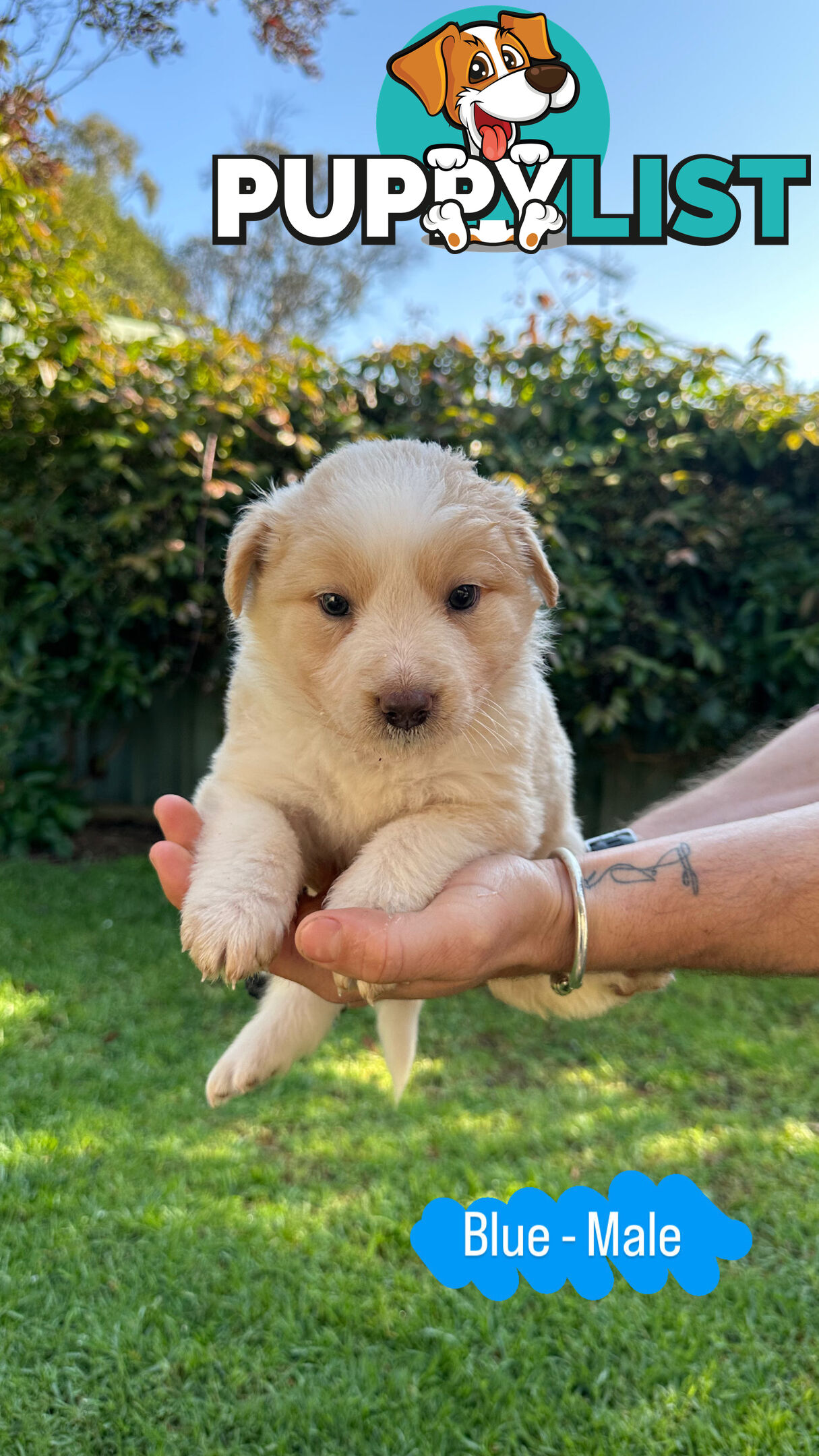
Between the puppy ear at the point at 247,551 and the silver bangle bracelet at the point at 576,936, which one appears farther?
the puppy ear at the point at 247,551

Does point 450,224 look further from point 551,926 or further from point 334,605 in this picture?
point 551,926

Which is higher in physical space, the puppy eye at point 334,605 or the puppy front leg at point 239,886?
the puppy eye at point 334,605

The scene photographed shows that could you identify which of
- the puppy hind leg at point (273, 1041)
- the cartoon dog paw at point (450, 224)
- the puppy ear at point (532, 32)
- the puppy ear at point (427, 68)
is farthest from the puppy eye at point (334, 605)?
the puppy ear at point (532, 32)

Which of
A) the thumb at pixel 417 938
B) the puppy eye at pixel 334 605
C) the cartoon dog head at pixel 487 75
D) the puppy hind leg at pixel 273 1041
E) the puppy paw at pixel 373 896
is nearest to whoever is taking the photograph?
the thumb at pixel 417 938

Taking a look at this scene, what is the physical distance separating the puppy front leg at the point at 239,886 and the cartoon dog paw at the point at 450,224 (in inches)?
96.0

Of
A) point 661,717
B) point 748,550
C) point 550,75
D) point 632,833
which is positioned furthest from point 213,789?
point 748,550

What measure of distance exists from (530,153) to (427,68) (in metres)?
0.49

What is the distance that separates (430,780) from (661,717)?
3701mm

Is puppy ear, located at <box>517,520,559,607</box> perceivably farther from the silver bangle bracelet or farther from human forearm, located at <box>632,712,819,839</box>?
human forearm, located at <box>632,712,819,839</box>

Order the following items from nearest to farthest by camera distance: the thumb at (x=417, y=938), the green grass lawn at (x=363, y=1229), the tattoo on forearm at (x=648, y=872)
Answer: the thumb at (x=417, y=938) < the tattoo on forearm at (x=648, y=872) < the green grass lawn at (x=363, y=1229)

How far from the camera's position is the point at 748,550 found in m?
5.27

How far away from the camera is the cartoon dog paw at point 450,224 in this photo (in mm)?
3330

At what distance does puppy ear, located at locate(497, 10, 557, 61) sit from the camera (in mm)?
3270

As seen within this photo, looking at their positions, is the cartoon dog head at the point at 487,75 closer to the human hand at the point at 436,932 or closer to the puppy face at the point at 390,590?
the puppy face at the point at 390,590
